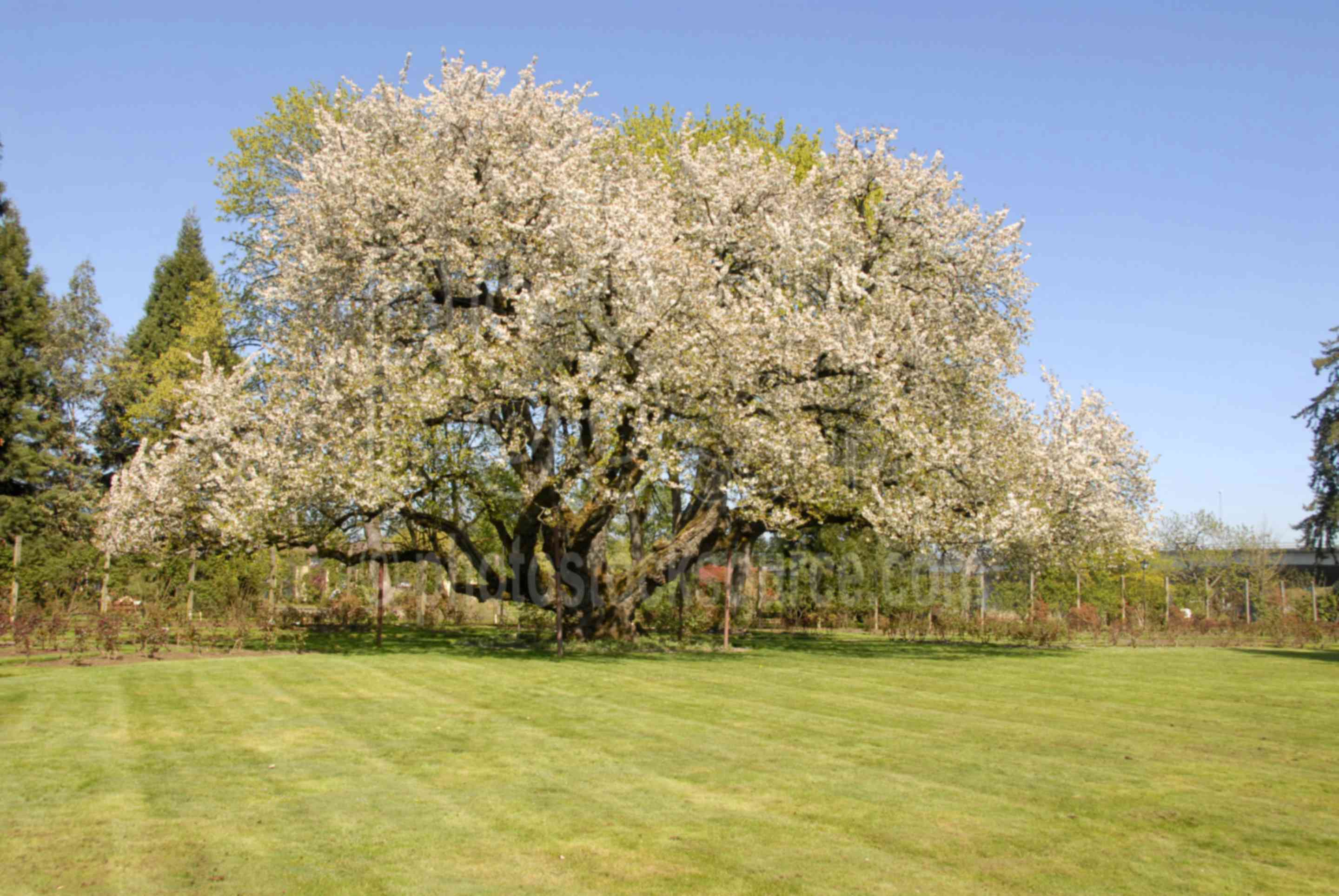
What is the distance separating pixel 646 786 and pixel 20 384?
3404 centimetres

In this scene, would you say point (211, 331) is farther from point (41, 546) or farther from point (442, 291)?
point (442, 291)

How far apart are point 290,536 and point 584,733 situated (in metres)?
12.7

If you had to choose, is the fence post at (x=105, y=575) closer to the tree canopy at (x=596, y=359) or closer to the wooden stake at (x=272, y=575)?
the tree canopy at (x=596, y=359)

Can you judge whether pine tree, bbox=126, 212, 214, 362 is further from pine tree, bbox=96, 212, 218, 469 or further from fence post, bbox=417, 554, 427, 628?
fence post, bbox=417, 554, 427, 628

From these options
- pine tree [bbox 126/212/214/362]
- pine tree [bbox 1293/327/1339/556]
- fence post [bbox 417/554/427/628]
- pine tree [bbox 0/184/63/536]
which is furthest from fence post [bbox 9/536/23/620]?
pine tree [bbox 1293/327/1339/556]

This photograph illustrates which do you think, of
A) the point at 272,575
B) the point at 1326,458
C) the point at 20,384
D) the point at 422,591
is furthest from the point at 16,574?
the point at 1326,458

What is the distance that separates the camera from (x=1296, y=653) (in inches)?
1104

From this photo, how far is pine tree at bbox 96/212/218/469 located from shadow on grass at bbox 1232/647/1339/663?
139 ft

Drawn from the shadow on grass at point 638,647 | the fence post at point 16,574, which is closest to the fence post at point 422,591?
the shadow on grass at point 638,647

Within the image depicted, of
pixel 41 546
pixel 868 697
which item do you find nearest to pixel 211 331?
pixel 41 546

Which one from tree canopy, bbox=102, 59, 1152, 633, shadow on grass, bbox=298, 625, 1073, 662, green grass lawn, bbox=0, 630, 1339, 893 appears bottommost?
shadow on grass, bbox=298, 625, 1073, 662

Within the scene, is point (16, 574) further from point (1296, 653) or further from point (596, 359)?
point (1296, 653)

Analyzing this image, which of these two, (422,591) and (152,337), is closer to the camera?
(422,591)

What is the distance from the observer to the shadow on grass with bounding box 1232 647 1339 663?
84.7 ft
